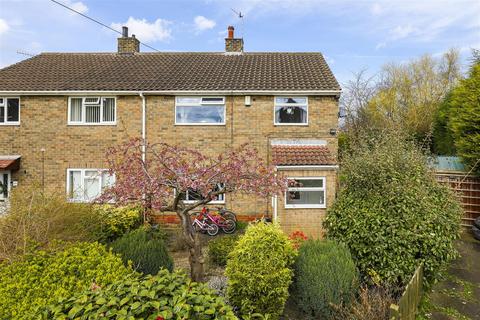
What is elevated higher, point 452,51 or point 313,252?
point 452,51

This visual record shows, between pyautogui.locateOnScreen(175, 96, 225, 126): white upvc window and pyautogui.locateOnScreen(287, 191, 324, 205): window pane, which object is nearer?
pyautogui.locateOnScreen(287, 191, 324, 205): window pane

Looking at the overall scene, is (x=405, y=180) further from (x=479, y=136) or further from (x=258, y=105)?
(x=479, y=136)

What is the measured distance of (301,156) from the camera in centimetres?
983

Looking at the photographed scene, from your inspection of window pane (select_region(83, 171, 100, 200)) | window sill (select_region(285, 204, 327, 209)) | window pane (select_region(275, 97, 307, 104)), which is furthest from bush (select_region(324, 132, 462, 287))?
window pane (select_region(83, 171, 100, 200))

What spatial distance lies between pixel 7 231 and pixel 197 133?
23.6 feet

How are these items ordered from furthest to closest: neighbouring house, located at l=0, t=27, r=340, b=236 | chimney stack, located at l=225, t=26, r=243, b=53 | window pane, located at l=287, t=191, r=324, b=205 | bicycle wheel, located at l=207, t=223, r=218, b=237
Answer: chimney stack, located at l=225, t=26, r=243, b=53 < neighbouring house, located at l=0, t=27, r=340, b=236 < bicycle wheel, located at l=207, t=223, r=218, b=237 < window pane, located at l=287, t=191, r=324, b=205

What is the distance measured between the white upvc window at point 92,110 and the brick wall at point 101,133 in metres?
0.22

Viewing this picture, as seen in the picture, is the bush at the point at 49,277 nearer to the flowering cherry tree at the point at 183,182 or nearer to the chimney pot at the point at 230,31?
the flowering cherry tree at the point at 183,182

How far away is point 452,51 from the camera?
28047 mm

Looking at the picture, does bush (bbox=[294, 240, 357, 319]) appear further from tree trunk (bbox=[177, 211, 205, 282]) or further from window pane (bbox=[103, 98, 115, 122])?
window pane (bbox=[103, 98, 115, 122])

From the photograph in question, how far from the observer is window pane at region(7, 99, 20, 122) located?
39.4 feet

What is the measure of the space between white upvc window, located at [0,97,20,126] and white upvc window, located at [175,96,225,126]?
6064 mm

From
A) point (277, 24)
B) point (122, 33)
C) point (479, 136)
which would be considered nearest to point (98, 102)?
point (122, 33)

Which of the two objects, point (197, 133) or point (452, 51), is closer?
point (197, 133)
